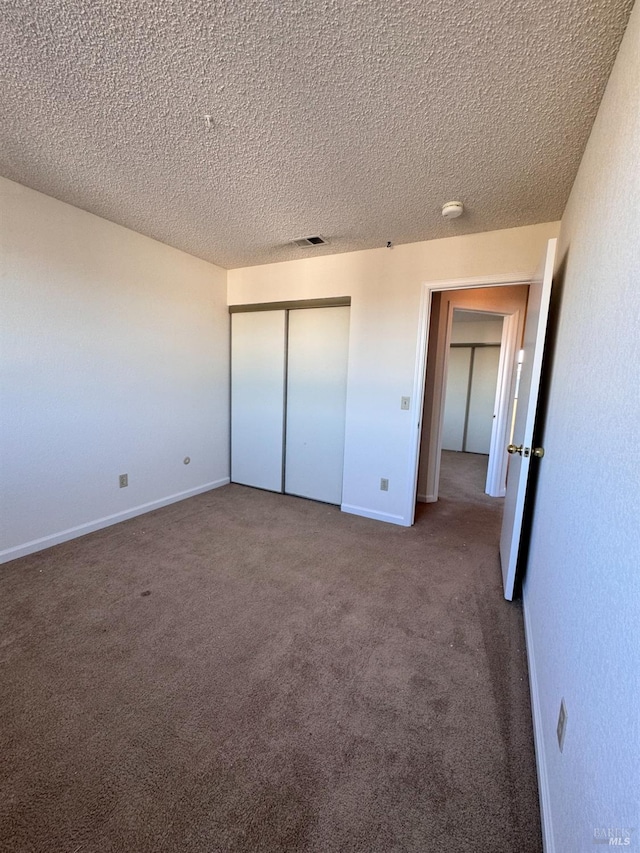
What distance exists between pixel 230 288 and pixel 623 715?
163 inches

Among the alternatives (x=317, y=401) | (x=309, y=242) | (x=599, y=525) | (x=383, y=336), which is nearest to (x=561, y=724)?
(x=599, y=525)

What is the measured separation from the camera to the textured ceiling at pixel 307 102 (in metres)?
1.12

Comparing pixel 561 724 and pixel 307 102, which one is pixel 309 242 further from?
pixel 561 724

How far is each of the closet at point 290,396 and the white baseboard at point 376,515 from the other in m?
0.17

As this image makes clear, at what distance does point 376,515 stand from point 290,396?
1.48m

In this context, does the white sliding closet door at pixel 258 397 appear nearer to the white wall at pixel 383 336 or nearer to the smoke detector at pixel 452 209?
the white wall at pixel 383 336

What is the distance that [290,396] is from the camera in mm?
3686

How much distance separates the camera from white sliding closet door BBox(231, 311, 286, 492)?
371cm

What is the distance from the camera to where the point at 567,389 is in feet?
4.75

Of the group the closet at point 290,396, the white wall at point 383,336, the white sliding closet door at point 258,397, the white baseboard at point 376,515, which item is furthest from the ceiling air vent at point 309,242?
the white baseboard at point 376,515

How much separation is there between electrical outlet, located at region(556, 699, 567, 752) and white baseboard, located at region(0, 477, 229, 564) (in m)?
3.05

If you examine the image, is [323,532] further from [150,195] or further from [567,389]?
[150,195]

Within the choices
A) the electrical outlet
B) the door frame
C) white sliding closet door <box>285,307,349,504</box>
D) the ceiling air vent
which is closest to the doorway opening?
the door frame

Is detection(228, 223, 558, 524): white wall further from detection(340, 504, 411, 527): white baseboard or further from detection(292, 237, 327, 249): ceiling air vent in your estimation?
detection(292, 237, 327, 249): ceiling air vent
